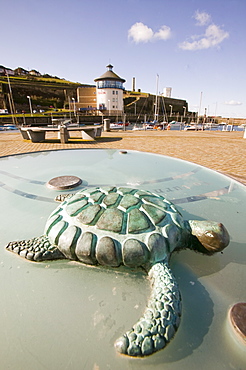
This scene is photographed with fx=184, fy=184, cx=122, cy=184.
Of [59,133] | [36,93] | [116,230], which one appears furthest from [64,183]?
[36,93]

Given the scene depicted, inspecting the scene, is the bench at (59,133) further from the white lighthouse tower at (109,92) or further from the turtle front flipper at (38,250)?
the white lighthouse tower at (109,92)

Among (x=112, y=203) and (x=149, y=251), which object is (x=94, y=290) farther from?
(x=112, y=203)

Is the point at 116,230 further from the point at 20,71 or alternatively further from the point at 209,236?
the point at 20,71

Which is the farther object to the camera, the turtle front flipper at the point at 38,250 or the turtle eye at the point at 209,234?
the turtle front flipper at the point at 38,250

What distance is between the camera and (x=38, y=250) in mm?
2590

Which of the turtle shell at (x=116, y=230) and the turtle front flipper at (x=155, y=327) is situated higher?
the turtle shell at (x=116, y=230)

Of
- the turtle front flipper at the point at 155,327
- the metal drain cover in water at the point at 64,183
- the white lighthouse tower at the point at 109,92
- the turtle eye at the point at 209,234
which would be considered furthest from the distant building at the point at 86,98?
the turtle front flipper at the point at 155,327

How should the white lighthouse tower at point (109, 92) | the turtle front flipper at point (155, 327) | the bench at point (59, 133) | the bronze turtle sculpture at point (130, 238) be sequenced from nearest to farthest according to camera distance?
the turtle front flipper at point (155, 327)
the bronze turtle sculpture at point (130, 238)
the bench at point (59, 133)
the white lighthouse tower at point (109, 92)

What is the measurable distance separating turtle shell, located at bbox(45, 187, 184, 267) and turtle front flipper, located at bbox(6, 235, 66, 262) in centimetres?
17

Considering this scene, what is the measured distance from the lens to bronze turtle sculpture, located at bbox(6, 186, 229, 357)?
202cm

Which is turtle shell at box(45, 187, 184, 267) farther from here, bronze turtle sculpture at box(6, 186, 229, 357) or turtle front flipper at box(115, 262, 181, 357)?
turtle front flipper at box(115, 262, 181, 357)

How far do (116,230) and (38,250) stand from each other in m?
1.21

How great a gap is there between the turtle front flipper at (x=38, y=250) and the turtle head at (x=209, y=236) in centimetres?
191

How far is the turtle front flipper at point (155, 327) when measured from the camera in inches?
61.9
